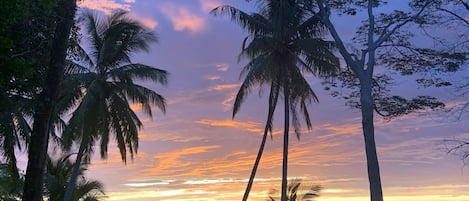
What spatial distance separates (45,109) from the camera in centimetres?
1254

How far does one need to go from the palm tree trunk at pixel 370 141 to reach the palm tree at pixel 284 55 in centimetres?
690

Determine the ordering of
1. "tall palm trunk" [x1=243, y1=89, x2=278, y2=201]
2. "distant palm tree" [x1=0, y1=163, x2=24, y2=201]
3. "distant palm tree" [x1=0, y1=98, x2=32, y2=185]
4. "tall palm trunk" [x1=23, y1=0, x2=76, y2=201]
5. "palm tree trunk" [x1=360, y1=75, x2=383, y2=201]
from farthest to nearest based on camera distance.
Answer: "tall palm trunk" [x1=243, y1=89, x2=278, y2=201] → "distant palm tree" [x1=0, y1=163, x2=24, y2=201] → "distant palm tree" [x1=0, y1=98, x2=32, y2=185] → "palm tree trunk" [x1=360, y1=75, x2=383, y2=201] → "tall palm trunk" [x1=23, y1=0, x2=76, y2=201]

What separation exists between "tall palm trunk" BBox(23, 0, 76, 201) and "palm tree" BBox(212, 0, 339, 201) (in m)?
13.7

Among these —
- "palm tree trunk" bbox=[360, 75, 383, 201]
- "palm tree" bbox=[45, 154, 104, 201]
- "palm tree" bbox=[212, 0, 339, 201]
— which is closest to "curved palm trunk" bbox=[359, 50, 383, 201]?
"palm tree trunk" bbox=[360, 75, 383, 201]

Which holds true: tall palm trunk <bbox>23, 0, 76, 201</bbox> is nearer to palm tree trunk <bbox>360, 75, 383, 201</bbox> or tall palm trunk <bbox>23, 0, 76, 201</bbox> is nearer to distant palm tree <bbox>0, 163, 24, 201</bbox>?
palm tree trunk <bbox>360, 75, 383, 201</bbox>

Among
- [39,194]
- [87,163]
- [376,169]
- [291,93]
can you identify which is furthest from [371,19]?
[87,163]

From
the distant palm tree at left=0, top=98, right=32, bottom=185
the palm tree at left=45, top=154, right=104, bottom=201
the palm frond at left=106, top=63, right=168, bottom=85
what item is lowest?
the palm tree at left=45, top=154, right=104, bottom=201

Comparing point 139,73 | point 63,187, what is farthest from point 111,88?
point 63,187

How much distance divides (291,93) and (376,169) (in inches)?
364

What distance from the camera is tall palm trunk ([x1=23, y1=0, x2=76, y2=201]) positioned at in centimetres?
1230

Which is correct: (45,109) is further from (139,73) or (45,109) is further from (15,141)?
(139,73)

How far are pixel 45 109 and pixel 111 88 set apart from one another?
13092 millimetres

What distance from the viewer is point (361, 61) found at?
63.5ft

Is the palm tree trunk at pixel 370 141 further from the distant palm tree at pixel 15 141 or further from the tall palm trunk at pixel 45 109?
the distant palm tree at pixel 15 141
